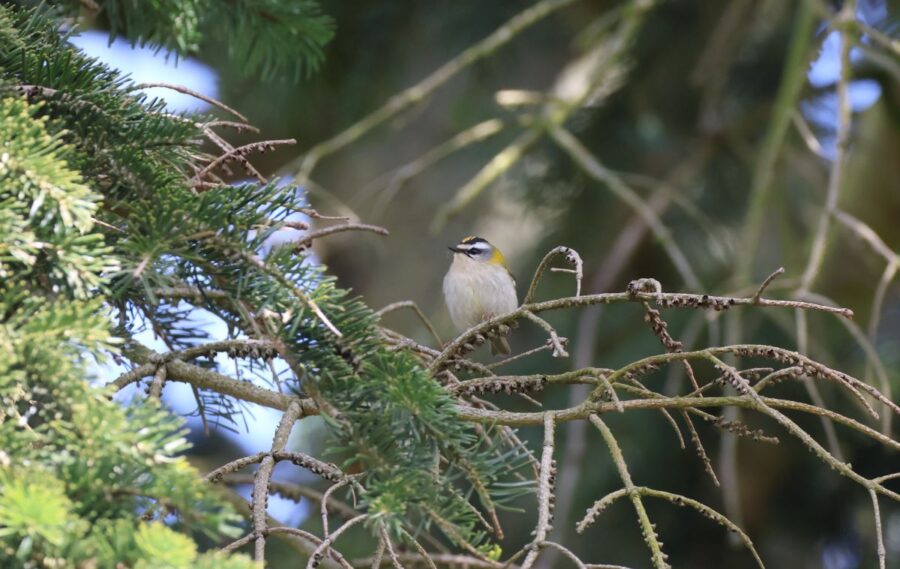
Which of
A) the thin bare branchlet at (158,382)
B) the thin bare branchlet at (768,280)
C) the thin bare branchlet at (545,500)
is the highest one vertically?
the thin bare branchlet at (768,280)

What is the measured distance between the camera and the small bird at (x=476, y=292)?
499cm

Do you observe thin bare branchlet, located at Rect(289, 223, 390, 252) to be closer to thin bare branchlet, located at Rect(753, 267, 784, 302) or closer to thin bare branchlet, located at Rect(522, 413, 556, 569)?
thin bare branchlet, located at Rect(522, 413, 556, 569)

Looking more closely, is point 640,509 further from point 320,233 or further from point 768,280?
point 320,233

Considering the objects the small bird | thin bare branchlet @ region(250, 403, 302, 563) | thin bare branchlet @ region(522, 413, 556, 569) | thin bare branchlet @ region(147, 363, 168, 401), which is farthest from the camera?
the small bird

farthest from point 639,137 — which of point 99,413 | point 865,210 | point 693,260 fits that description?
point 99,413

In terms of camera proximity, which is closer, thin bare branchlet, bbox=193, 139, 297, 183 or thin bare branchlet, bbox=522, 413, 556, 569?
A: thin bare branchlet, bbox=522, 413, 556, 569

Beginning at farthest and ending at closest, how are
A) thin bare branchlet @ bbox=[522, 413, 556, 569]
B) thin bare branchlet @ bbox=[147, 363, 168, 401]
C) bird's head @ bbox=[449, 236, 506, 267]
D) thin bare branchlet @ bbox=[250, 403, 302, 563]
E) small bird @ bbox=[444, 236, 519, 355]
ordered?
bird's head @ bbox=[449, 236, 506, 267]
small bird @ bbox=[444, 236, 519, 355]
thin bare branchlet @ bbox=[147, 363, 168, 401]
thin bare branchlet @ bbox=[250, 403, 302, 563]
thin bare branchlet @ bbox=[522, 413, 556, 569]

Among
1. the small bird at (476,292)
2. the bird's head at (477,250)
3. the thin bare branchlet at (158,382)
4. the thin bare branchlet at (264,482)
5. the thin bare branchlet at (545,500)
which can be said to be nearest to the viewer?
the thin bare branchlet at (545,500)

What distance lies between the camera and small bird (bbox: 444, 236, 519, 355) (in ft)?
16.4

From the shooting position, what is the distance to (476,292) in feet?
16.4

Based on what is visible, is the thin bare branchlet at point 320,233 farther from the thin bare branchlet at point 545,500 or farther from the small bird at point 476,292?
the small bird at point 476,292

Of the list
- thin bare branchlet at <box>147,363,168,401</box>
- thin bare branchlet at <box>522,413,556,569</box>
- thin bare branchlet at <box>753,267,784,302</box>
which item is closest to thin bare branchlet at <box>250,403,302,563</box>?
thin bare branchlet at <box>147,363,168,401</box>

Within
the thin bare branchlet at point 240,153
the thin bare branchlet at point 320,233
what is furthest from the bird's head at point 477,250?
the thin bare branchlet at point 240,153

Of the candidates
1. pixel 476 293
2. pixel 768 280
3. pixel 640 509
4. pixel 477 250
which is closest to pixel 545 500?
pixel 640 509
